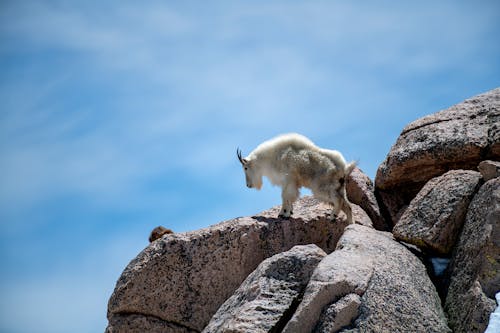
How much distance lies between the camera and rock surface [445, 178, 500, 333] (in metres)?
8.17

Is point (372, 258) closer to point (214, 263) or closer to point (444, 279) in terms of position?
point (444, 279)

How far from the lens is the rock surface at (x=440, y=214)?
32.0 ft

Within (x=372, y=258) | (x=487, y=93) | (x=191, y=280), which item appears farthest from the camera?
(x=487, y=93)

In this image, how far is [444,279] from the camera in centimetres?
936

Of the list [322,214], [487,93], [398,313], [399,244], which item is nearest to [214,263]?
[322,214]

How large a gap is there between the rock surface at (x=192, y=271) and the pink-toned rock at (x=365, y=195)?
2.04 metres

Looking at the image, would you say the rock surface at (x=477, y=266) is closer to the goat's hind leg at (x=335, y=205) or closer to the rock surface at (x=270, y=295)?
the rock surface at (x=270, y=295)

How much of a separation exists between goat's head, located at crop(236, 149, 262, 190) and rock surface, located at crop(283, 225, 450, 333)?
5.25 m

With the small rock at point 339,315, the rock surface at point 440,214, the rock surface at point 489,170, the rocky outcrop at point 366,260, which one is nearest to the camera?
the small rock at point 339,315

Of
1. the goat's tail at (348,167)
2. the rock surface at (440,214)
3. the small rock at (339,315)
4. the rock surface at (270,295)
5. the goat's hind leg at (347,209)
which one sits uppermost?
the goat's tail at (348,167)

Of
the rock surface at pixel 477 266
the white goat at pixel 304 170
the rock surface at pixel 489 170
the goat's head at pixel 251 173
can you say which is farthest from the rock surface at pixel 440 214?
the goat's head at pixel 251 173

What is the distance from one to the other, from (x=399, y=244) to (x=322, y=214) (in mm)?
2473

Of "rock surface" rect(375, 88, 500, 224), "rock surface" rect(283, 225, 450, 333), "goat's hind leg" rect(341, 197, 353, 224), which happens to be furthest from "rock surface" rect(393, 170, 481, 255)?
"goat's hind leg" rect(341, 197, 353, 224)

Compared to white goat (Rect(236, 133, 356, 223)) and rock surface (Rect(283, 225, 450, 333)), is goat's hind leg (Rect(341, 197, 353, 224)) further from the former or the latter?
rock surface (Rect(283, 225, 450, 333))
